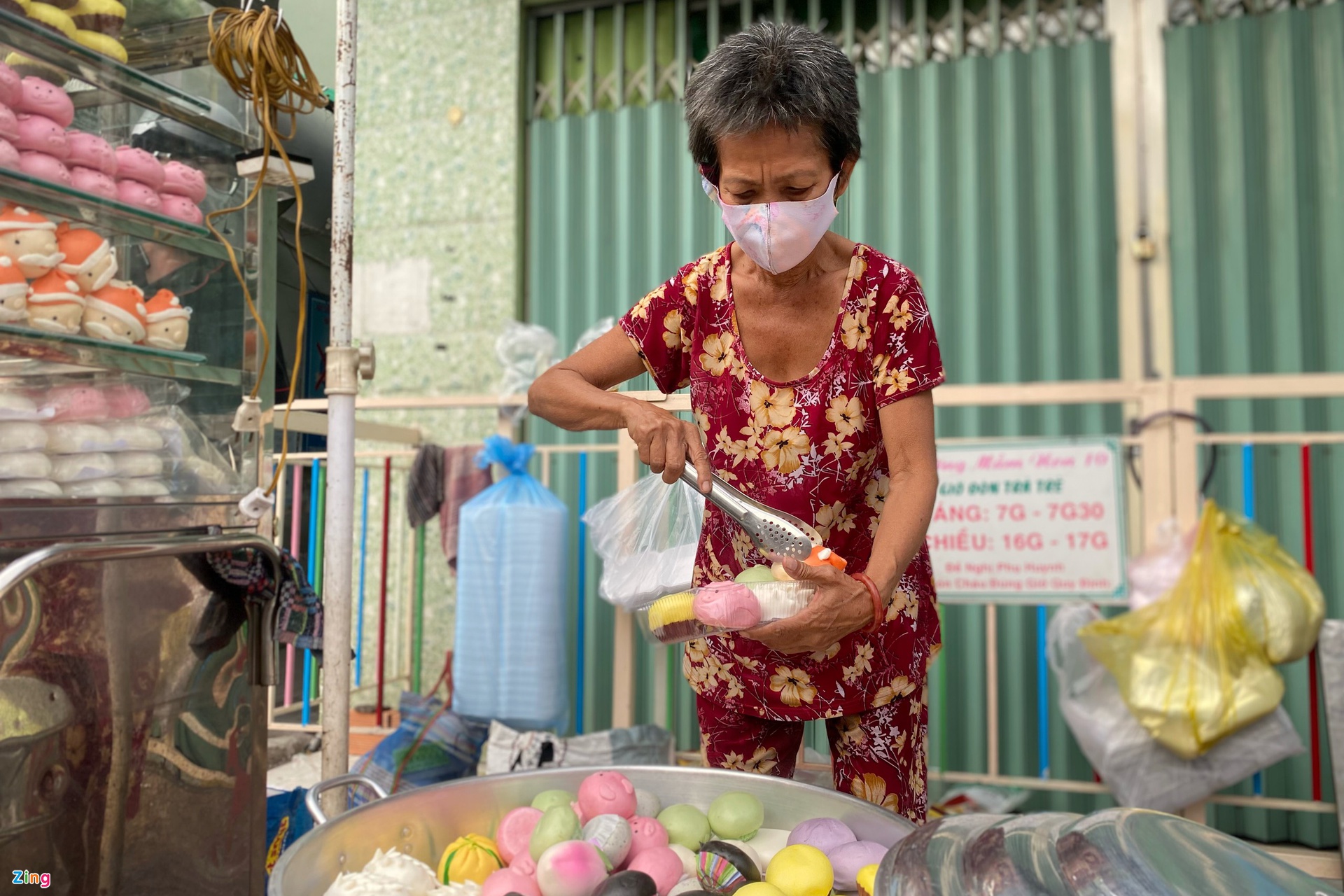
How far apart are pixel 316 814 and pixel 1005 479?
95.6 inches

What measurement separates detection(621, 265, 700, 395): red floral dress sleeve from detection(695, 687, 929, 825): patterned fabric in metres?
0.55

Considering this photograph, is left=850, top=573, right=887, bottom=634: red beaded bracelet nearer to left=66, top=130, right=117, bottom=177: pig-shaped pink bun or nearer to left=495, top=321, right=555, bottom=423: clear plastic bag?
left=66, top=130, right=117, bottom=177: pig-shaped pink bun

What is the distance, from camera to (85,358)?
1.49 metres

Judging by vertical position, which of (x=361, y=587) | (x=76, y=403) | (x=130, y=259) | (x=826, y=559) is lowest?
(x=361, y=587)

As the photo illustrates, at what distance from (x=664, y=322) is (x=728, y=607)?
1.70ft

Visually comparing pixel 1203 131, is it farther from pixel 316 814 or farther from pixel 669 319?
pixel 316 814

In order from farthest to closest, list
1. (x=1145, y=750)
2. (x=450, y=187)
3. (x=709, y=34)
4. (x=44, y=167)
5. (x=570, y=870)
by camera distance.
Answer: (x=450, y=187)
(x=709, y=34)
(x=1145, y=750)
(x=44, y=167)
(x=570, y=870)

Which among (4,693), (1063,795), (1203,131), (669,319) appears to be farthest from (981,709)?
(4,693)

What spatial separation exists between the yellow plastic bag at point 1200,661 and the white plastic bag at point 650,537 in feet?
5.84

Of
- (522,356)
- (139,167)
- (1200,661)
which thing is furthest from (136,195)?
(1200,661)

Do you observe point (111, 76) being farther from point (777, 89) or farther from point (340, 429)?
point (777, 89)

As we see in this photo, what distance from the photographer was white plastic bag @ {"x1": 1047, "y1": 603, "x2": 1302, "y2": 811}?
8.21 ft

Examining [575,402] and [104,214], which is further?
[104,214]

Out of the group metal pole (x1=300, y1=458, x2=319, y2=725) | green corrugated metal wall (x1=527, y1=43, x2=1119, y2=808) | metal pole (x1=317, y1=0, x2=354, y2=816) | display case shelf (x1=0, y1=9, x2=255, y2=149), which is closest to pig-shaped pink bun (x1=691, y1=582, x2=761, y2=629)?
metal pole (x1=317, y1=0, x2=354, y2=816)
